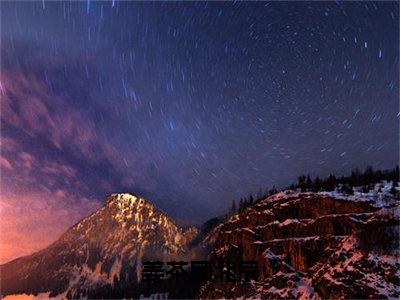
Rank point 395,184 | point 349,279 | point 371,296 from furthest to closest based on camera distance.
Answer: point 395,184 → point 349,279 → point 371,296

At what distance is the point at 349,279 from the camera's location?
141 meters

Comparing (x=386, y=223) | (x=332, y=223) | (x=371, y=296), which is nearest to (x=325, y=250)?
(x=332, y=223)

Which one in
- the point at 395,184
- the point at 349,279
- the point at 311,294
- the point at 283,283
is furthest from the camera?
the point at 395,184

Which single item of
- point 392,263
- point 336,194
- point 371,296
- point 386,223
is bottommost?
point 371,296

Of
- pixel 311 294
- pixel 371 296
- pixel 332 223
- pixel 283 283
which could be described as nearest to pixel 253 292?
pixel 283 283

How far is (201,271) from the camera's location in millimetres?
78875

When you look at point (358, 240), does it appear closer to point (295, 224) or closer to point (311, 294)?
point (311, 294)

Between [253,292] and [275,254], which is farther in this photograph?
[275,254]

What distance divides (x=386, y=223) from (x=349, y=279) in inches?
1086

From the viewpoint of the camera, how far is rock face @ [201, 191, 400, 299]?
138 meters

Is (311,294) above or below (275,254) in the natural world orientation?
below

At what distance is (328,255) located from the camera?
163 meters

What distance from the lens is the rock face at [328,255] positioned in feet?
454

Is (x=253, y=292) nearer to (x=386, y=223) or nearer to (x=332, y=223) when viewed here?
(x=332, y=223)
